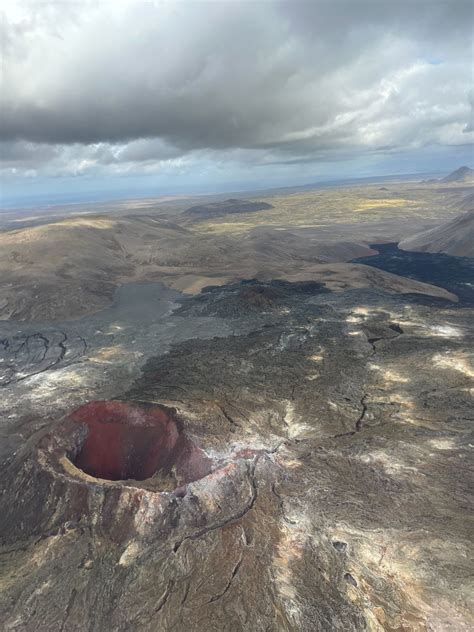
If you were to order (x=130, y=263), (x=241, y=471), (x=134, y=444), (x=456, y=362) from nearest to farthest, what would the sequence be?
1. (x=241, y=471)
2. (x=134, y=444)
3. (x=456, y=362)
4. (x=130, y=263)

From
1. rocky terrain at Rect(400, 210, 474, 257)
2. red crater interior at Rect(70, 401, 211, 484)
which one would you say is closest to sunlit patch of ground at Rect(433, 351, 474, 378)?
red crater interior at Rect(70, 401, 211, 484)

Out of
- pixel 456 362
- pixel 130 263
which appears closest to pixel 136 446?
pixel 456 362

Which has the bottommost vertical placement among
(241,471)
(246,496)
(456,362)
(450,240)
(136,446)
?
(450,240)

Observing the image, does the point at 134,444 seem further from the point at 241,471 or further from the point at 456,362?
the point at 456,362

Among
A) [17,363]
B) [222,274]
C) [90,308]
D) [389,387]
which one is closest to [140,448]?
[389,387]

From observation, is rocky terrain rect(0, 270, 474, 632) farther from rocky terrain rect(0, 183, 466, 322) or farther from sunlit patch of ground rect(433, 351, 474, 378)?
rocky terrain rect(0, 183, 466, 322)

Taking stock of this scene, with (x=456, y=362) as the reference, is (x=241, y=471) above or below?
above

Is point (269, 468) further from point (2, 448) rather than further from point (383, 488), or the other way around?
point (2, 448)

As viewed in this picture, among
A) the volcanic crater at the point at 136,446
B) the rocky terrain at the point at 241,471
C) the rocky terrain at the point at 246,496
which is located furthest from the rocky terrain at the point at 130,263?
the volcanic crater at the point at 136,446
